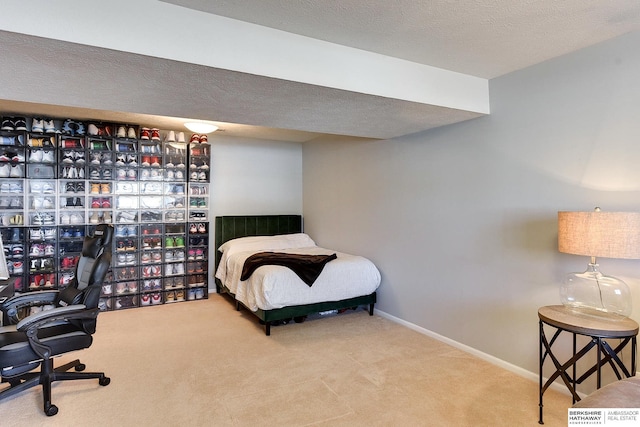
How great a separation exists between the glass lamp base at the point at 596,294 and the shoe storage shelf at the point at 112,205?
14.3 ft

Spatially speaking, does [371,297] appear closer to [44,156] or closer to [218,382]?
[218,382]

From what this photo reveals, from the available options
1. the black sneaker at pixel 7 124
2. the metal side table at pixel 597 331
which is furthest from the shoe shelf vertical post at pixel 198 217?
the metal side table at pixel 597 331

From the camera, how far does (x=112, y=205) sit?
185 inches

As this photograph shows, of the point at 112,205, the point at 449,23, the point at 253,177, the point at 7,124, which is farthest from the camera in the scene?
the point at 253,177

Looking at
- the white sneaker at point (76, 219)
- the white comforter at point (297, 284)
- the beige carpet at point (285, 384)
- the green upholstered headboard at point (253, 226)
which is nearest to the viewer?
the beige carpet at point (285, 384)

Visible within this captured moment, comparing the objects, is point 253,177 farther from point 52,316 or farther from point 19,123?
point 52,316

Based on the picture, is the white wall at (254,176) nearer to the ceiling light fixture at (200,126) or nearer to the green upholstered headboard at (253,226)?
the green upholstered headboard at (253,226)

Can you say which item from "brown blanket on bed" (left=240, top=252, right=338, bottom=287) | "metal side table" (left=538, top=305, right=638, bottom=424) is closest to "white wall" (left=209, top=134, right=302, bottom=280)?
"brown blanket on bed" (left=240, top=252, right=338, bottom=287)

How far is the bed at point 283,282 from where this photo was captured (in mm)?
3783

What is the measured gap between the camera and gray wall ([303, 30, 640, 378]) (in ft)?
7.79

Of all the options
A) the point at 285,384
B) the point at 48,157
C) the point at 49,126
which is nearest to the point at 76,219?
the point at 48,157

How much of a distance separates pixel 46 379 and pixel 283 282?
2015mm

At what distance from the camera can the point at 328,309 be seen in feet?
13.5

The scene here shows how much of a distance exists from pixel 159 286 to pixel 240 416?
10.2ft
